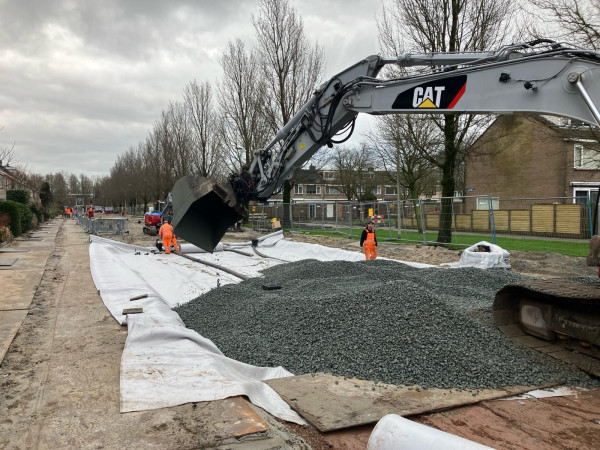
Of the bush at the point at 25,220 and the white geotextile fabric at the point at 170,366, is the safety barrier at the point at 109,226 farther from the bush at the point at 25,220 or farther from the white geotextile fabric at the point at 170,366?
the white geotextile fabric at the point at 170,366

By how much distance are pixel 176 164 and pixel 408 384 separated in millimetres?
38817

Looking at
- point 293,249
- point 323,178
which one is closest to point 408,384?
point 293,249

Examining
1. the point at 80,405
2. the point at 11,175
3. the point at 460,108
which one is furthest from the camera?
the point at 11,175

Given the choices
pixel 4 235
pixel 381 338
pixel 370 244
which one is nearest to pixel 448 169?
pixel 370 244

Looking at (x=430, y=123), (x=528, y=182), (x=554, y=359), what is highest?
(x=430, y=123)

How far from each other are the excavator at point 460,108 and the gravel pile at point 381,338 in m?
0.52

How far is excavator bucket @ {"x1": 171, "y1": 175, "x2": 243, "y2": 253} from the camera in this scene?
6.64 metres

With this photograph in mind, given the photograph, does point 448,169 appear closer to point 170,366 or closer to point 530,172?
point 170,366

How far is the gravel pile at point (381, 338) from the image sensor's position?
4332 millimetres

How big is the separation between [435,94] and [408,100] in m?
0.37

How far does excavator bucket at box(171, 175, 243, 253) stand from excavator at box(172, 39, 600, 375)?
2 centimetres

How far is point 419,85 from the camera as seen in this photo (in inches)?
211

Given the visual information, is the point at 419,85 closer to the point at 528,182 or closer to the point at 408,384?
the point at 408,384

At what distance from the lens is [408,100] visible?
5.48 metres
